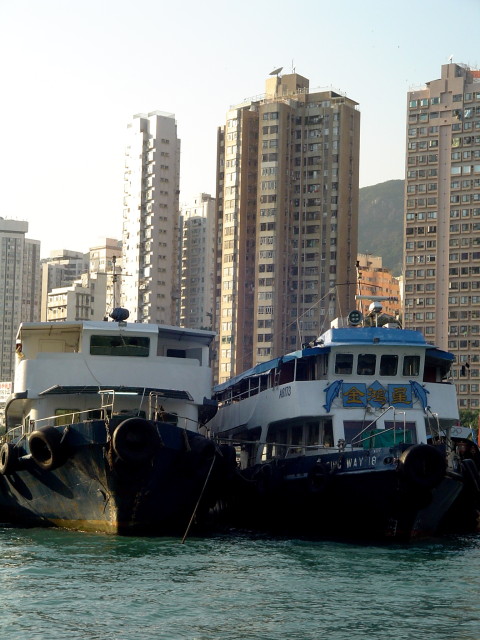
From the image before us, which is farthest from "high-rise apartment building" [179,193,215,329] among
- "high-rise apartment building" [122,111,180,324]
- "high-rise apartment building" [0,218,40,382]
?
"high-rise apartment building" [0,218,40,382]

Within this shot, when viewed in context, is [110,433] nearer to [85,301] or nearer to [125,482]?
[125,482]

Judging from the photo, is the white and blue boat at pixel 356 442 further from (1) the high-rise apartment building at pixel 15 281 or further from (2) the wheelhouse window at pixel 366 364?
(1) the high-rise apartment building at pixel 15 281

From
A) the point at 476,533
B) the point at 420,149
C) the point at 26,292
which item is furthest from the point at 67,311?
the point at 476,533

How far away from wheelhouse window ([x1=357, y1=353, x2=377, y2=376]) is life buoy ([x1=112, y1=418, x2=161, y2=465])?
8.23 meters

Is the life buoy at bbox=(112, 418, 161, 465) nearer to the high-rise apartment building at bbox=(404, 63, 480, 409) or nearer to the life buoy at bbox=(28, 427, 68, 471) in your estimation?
the life buoy at bbox=(28, 427, 68, 471)

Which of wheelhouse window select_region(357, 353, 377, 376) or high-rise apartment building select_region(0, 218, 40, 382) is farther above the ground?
high-rise apartment building select_region(0, 218, 40, 382)

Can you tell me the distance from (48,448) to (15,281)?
156185 mm

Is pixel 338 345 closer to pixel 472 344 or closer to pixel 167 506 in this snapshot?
pixel 167 506

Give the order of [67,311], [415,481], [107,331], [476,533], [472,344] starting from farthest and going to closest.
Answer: [67,311] → [472,344] → [476,533] → [107,331] → [415,481]

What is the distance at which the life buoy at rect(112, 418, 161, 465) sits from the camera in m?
24.6

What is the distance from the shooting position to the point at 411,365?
1238 inches

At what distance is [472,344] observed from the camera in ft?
373

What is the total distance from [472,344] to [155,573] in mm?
96039

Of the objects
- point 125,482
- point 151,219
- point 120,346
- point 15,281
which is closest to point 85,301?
point 15,281
